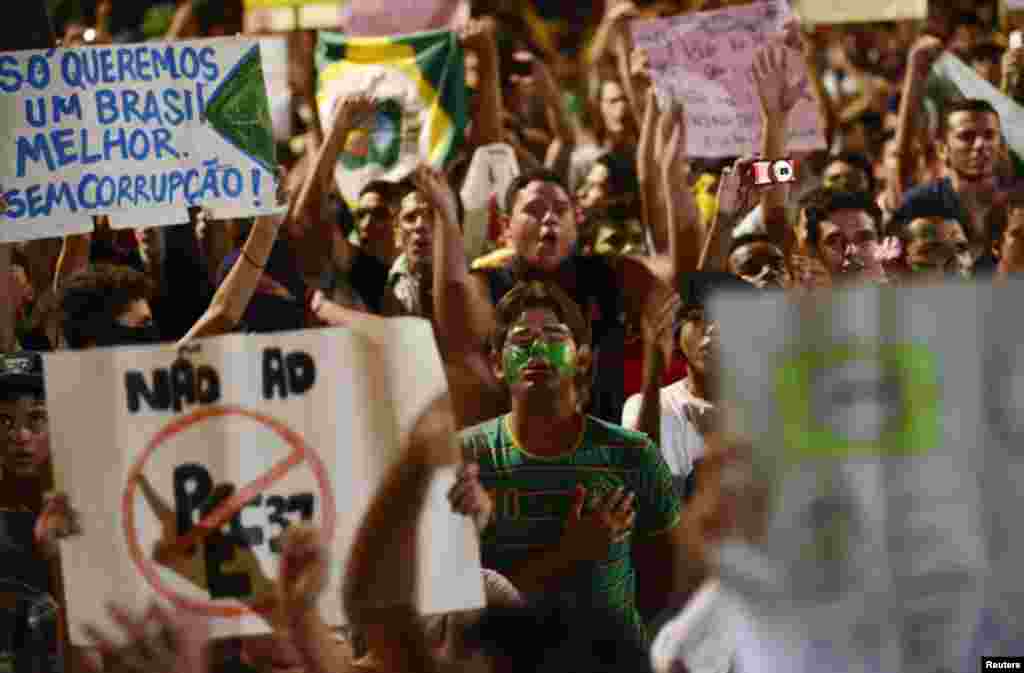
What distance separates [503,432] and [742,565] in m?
1.76

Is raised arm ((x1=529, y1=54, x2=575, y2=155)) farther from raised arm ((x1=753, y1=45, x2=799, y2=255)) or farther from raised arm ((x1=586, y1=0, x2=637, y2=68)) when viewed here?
raised arm ((x1=753, y1=45, x2=799, y2=255))

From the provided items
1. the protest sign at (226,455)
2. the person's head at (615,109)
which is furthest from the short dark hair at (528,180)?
the protest sign at (226,455)

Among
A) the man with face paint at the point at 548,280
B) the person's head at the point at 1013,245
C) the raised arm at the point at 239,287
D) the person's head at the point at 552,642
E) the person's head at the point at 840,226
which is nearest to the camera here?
the person's head at the point at 552,642

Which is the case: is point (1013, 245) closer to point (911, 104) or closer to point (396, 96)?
point (911, 104)

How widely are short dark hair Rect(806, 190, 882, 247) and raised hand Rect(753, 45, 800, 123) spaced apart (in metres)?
0.48

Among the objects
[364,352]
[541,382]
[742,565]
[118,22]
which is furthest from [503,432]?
[118,22]

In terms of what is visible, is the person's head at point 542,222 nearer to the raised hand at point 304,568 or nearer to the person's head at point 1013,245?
the person's head at point 1013,245

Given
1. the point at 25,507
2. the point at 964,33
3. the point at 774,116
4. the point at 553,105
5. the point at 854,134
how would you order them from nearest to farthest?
the point at 25,507, the point at 774,116, the point at 553,105, the point at 854,134, the point at 964,33

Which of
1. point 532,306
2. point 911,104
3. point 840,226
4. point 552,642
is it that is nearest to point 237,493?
point 552,642

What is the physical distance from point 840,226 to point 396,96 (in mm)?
2403

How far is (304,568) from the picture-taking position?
4570mm

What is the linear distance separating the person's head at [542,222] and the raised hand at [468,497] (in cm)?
222

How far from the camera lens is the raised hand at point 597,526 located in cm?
561

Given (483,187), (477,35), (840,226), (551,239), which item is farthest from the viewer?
(477,35)
